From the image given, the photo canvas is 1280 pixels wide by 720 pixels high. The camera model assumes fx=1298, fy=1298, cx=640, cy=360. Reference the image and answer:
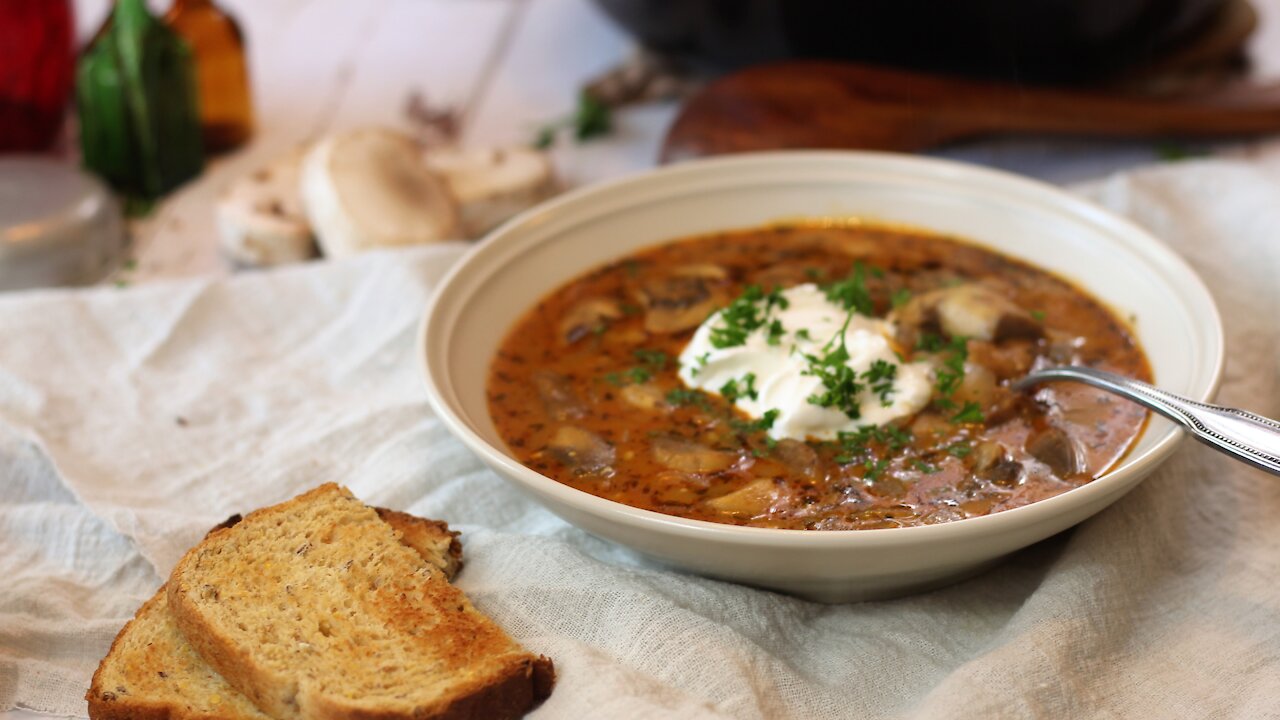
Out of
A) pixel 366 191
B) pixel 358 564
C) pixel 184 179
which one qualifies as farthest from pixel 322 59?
pixel 358 564

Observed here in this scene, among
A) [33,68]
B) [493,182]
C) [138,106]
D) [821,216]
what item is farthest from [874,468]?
[33,68]

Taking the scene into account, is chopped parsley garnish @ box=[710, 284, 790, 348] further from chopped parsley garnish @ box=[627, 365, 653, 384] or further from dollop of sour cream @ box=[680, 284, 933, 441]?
chopped parsley garnish @ box=[627, 365, 653, 384]

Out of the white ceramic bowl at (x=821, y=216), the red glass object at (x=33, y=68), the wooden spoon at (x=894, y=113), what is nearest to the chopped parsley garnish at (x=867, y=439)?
the white ceramic bowl at (x=821, y=216)

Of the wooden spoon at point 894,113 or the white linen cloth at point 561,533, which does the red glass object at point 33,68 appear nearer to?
the white linen cloth at point 561,533

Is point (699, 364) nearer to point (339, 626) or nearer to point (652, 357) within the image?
point (652, 357)

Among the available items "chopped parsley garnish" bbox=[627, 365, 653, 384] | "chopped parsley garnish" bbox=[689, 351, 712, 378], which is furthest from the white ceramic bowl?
"chopped parsley garnish" bbox=[689, 351, 712, 378]

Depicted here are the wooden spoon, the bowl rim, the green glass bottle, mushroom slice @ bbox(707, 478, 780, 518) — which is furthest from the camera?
the green glass bottle
